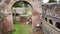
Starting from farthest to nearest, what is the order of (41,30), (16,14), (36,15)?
(16,14), (36,15), (41,30)

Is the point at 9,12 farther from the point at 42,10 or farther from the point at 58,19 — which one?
the point at 58,19

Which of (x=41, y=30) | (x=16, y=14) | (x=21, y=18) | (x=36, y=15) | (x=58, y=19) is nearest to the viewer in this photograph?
(x=58, y=19)

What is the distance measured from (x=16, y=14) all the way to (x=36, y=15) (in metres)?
8.22

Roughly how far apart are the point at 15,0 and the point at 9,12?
124 cm

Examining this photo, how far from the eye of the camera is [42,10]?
1420cm

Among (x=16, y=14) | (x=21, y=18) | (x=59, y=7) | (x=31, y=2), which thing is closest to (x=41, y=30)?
(x=31, y=2)

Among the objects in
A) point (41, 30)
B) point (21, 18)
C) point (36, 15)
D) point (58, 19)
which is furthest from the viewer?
point (21, 18)

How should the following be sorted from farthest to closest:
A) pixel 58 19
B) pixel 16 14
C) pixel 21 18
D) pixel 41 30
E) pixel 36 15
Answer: pixel 16 14 → pixel 21 18 → pixel 36 15 → pixel 41 30 → pixel 58 19

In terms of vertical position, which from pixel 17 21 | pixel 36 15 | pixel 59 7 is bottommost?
pixel 17 21

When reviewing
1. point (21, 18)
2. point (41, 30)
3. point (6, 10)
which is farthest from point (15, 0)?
point (21, 18)

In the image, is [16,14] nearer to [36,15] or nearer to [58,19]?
[36,15]

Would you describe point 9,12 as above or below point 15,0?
below

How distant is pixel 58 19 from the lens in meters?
8.52

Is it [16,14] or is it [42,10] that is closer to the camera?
[42,10]
